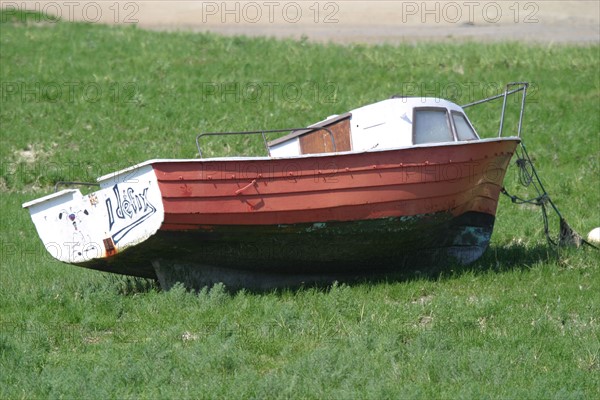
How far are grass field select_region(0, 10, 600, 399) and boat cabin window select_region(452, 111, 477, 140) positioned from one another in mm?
1559

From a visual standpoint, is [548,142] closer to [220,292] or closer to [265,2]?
[220,292]

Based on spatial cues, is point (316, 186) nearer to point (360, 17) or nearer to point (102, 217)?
point (102, 217)

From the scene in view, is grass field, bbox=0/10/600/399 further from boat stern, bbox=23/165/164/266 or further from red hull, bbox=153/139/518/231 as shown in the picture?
red hull, bbox=153/139/518/231

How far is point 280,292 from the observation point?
40.4 ft

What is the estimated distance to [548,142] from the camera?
20.1m

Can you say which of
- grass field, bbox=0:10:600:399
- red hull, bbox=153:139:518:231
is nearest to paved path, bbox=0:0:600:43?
grass field, bbox=0:10:600:399

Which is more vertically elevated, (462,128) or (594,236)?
(462,128)

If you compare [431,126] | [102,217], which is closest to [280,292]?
[102,217]

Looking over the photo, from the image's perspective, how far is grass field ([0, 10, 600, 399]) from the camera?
9305mm

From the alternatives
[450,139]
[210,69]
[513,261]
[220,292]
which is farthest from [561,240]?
[210,69]

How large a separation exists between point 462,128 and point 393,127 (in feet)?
3.51

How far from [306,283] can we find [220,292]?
1248 mm

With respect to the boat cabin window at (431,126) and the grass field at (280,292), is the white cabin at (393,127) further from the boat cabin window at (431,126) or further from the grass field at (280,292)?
the grass field at (280,292)

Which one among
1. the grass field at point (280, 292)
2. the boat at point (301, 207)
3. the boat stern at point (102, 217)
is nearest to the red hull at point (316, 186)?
the boat at point (301, 207)
